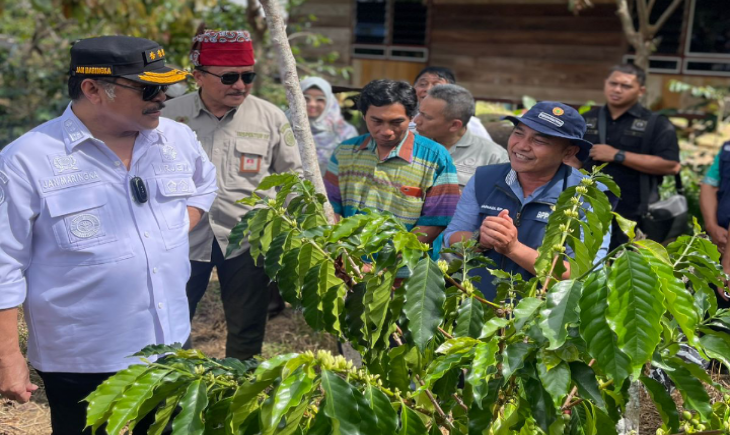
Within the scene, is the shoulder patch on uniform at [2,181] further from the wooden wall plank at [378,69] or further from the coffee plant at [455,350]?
the wooden wall plank at [378,69]

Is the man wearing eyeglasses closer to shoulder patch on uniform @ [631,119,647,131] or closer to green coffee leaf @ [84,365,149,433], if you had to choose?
green coffee leaf @ [84,365,149,433]

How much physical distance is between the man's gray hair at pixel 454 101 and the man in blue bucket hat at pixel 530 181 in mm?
1000

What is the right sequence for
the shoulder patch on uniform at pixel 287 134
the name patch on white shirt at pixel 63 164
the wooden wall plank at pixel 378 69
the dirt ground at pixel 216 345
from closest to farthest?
the name patch on white shirt at pixel 63 164
the dirt ground at pixel 216 345
the shoulder patch on uniform at pixel 287 134
the wooden wall plank at pixel 378 69

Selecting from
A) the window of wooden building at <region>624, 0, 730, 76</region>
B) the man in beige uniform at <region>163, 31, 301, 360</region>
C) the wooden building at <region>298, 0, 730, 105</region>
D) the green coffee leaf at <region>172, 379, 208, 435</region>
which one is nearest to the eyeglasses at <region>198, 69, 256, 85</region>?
the man in beige uniform at <region>163, 31, 301, 360</region>

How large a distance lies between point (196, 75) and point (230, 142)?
1.23ft

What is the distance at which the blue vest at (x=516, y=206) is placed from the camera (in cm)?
265

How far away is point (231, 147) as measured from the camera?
140 inches

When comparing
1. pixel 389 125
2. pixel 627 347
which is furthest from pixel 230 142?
pixel 627 347

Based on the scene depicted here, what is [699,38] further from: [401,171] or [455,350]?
[455,350]

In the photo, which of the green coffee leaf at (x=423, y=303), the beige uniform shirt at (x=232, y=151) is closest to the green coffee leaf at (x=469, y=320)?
the green coffee leaf at (x=423, y=303)

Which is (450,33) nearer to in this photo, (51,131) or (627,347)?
(51,131)

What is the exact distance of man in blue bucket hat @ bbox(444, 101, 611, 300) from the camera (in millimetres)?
2633

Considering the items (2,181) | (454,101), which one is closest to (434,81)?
(454,101)

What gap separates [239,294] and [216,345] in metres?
1.26
